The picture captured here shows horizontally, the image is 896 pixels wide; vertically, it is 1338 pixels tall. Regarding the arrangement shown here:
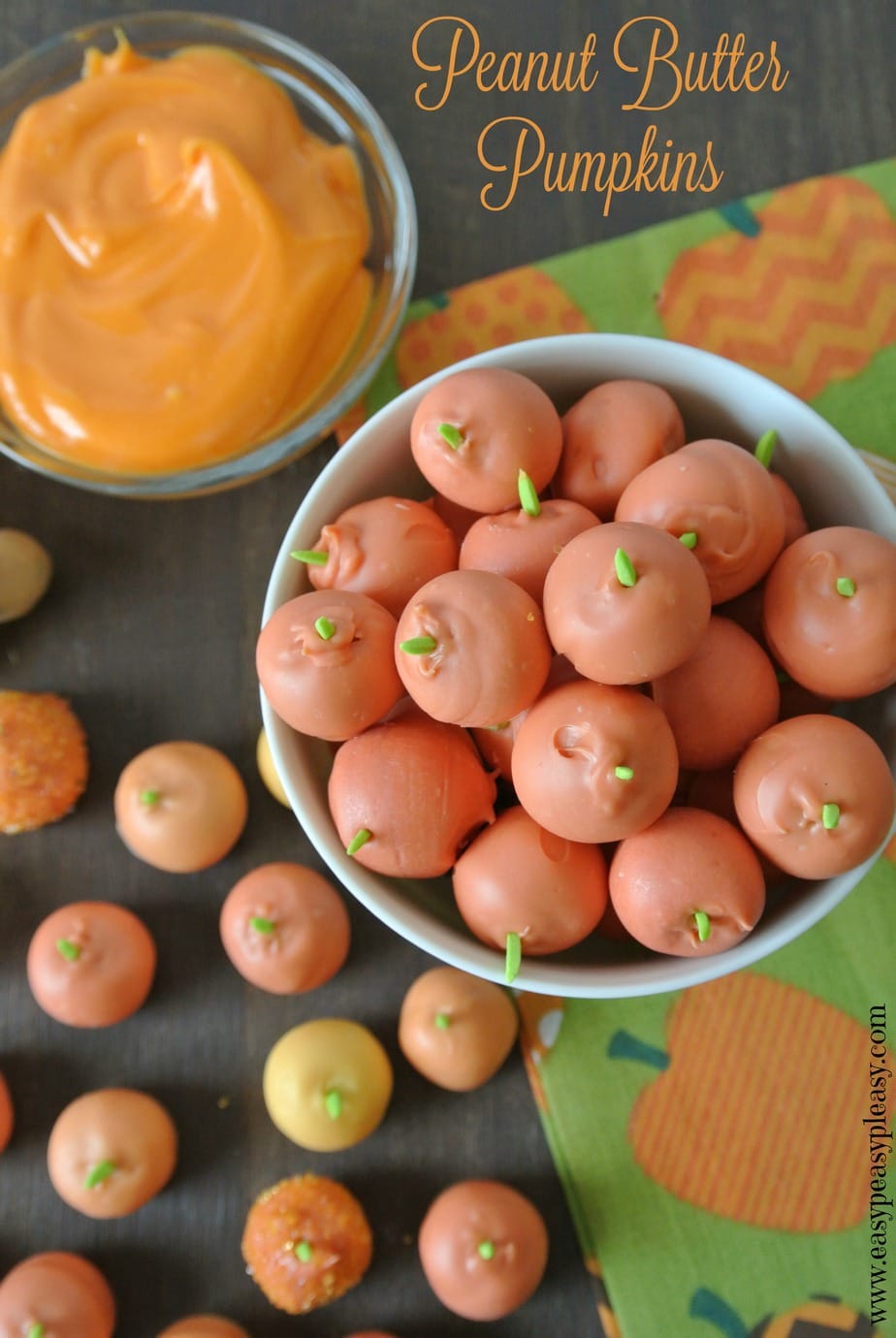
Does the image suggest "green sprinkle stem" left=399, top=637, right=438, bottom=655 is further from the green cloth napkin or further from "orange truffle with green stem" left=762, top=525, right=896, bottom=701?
the green cloth napkin

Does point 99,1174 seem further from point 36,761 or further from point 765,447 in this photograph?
point 765,447

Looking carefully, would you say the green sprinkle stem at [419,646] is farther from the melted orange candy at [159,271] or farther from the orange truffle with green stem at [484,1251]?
the orange truffle with green stem at [484,1251]

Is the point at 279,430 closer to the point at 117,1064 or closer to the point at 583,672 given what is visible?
the point at 583,672

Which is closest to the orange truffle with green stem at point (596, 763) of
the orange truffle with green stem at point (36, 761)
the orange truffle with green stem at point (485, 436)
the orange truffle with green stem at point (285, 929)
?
the orange truffle with green stem at point (485, 436)

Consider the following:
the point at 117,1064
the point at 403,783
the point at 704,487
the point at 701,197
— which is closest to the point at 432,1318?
the point at 117,1064

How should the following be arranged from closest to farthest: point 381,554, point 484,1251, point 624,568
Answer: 1. point 624,568
2. point 381,554
3. point 484,1251

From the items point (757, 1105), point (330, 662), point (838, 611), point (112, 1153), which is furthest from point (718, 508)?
point (112, 1153)

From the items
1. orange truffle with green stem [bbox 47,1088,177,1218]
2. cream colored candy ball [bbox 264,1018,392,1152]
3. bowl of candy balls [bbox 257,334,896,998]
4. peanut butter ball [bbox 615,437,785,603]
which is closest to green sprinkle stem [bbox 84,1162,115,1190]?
orange truffle with green stem [bbox 47,1088,177,1218]
